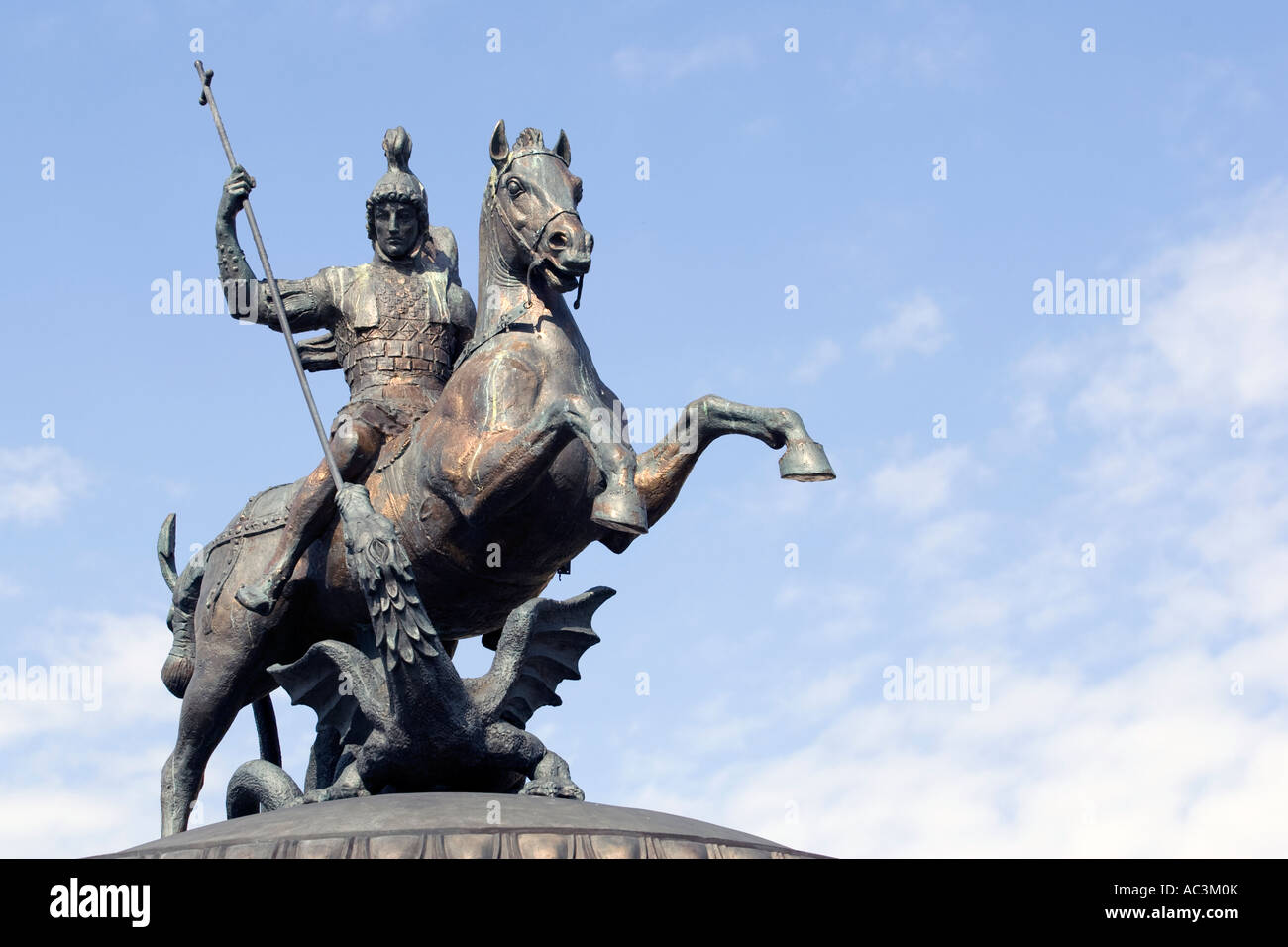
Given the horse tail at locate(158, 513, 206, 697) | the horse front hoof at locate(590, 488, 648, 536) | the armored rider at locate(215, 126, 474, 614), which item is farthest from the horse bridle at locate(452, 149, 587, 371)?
the horse tail at locate(158, 513, 206, 697)

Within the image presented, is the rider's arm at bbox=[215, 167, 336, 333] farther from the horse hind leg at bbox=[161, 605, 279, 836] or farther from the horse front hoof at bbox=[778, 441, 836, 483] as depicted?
the horse front hoof at bbox=[778, 441, 836, 483]

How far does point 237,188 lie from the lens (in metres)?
15.8

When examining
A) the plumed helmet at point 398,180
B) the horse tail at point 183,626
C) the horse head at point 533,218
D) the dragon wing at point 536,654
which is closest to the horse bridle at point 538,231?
the horse head at point 533,218

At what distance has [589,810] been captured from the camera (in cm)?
1259

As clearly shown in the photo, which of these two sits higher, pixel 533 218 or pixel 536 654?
pixel 533 218

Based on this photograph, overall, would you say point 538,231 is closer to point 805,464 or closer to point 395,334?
point 395,334

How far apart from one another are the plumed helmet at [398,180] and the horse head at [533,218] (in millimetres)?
1037

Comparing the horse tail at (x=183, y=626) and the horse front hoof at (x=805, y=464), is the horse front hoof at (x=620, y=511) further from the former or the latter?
the horse tail at (x=183, y=626)

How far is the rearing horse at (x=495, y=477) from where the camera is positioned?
13719 millimetres

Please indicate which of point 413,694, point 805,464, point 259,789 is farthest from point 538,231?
point 259,789

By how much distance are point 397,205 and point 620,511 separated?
4400 millimetres

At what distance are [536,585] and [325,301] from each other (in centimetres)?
300

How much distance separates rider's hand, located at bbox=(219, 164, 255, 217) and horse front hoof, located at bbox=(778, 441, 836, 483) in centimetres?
507
